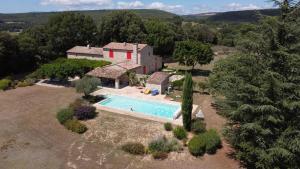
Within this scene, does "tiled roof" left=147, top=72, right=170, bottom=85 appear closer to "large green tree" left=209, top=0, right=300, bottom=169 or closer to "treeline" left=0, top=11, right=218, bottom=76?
"large green tree" left=209, top=0, right=300, bottom=169

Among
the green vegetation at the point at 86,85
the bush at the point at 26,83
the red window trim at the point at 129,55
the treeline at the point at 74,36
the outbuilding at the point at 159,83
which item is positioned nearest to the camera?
the green vegetation at the point at 86,85

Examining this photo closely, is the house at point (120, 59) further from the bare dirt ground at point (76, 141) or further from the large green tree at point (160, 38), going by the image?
the bare dirt ground at point (76, 141)

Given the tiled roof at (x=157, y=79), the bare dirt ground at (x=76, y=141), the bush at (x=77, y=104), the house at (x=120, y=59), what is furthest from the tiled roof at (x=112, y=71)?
the bare dirt ground at (x=76, y=141)

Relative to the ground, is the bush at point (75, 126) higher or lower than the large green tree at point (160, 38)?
lower

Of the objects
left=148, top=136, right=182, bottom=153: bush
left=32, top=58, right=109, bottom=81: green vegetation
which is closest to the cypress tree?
left=148, top=136, right=182, bottom=153: bush

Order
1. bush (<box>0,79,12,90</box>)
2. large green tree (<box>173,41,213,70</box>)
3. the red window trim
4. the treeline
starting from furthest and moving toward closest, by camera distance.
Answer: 1. the treeline
2. large green tree (<box>173,41,213,70</box>)
3. the red window trim
4. bush (<box>0,79,12,90</box>)

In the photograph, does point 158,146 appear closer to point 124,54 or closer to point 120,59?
point 124,54
